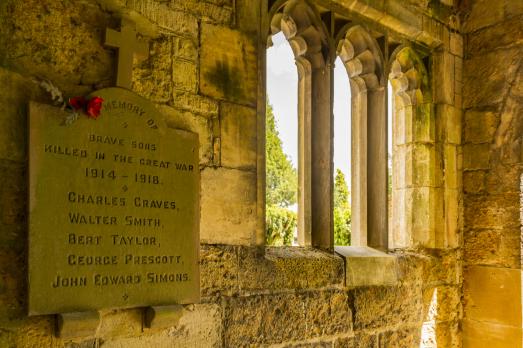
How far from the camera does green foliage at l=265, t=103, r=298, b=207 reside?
11672 mm

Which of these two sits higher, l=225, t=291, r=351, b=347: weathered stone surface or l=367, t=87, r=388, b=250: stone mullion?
l=367, t=87, r=388, b=250: stone mullion

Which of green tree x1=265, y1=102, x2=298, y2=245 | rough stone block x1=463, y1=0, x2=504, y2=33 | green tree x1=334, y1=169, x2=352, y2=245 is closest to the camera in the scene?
rough stone block x1=463, y1=0, x2=504, y2=33

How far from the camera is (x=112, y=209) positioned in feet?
6.68

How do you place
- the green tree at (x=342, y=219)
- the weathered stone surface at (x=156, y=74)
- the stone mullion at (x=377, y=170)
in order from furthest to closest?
the green tree at (x=342, y=219) < the stone mullion at (x=377, y=170) < the weathered stone surface at (x=156, y=74)

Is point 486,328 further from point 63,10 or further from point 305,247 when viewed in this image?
point 63,10

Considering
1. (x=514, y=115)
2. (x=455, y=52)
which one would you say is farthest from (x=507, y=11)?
(x=514, y=115)

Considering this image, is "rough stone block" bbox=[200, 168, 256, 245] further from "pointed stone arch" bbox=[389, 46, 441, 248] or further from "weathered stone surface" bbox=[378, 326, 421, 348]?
"pointed stone arch" bbox=[389, 46, 441, 248]

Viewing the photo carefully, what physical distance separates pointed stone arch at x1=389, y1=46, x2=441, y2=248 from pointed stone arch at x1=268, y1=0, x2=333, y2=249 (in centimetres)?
78

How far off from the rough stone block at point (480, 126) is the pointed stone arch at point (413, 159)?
29 centimetres

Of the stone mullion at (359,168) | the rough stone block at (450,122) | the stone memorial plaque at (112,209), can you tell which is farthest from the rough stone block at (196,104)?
the rough stone block at (450,122)

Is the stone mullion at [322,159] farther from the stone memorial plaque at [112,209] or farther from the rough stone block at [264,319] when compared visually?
the stone memorial plaque at [112,209]

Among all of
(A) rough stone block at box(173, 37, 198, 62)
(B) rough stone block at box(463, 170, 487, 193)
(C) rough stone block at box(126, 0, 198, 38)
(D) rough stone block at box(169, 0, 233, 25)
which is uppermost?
(D) rough stone block at box(169, 0, 233, 25)

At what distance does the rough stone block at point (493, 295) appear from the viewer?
11.4ft

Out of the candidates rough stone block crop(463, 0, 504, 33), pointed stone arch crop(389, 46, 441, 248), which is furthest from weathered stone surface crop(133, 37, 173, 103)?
rough stone block crop(463, 0, 504, 33)
